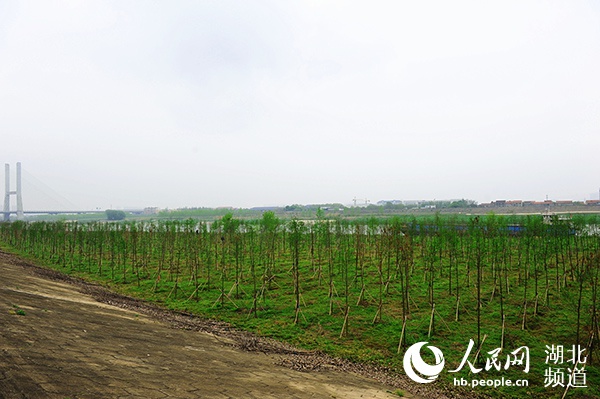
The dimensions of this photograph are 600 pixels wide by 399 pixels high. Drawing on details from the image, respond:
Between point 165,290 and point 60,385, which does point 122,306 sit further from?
point 60,385

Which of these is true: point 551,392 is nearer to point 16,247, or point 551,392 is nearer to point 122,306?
point 122,306

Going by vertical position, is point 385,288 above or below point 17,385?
below

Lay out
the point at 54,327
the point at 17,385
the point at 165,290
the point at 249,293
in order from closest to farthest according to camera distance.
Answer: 1. the point at 17,385
2. the point at 54,327
3. the point at 249,293
4. the point at 165,290

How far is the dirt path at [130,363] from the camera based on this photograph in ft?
22.1

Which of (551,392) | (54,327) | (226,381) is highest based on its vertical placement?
(54,327)

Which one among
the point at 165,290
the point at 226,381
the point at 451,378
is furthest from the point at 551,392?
the point at 165,290

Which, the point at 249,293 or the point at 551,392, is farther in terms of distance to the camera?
Result: the point at 249,293

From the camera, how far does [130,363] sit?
8477 millimetres

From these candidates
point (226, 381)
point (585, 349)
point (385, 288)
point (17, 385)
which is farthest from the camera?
point (385, 288)

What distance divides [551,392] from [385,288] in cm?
941

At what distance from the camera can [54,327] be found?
386 inches

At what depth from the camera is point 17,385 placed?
6.07m

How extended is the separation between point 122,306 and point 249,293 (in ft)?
20.9

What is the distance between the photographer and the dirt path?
6746 millimetres
